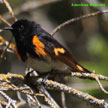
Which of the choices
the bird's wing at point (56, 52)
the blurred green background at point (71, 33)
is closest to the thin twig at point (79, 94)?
the bird's wing at point (56, 52)

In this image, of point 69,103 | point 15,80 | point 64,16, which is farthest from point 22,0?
point 15,80

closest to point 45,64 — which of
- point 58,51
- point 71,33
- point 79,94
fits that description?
point 58,51

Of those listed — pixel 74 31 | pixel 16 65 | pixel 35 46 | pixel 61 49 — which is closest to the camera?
pixel 35 46

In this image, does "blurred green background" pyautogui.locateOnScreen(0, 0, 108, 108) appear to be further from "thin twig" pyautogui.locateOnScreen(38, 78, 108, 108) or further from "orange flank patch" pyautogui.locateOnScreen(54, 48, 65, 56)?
"thin twig" pyautogui.locateOnScreen(38, 78, 108, 108)

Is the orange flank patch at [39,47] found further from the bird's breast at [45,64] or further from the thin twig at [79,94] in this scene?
the thin twig at [79,94]

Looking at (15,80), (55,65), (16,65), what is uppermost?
(16,65)

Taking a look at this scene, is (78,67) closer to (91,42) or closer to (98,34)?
(91,42)

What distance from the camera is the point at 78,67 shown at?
3.41m

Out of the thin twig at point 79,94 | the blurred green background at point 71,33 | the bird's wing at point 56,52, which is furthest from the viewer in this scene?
the blurred green background at point 71,33

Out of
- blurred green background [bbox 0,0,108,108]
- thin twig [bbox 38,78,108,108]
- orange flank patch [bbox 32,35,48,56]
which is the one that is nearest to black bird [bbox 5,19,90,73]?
orange flank patch [bbox 32,35,48,56]

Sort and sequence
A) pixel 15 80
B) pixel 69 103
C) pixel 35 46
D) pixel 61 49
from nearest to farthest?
1. pixel 15 80
2. pixel 35 46
3. pixel 61 49
4. pixel 69 103

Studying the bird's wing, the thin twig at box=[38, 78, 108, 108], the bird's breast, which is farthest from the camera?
the bird's wing

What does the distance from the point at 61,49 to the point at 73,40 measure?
2421 millimetres

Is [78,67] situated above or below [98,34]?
below
